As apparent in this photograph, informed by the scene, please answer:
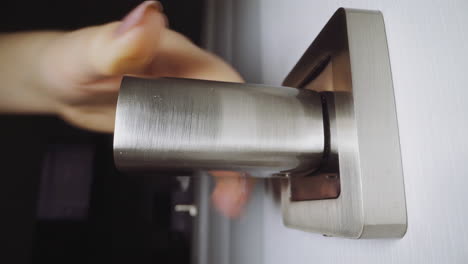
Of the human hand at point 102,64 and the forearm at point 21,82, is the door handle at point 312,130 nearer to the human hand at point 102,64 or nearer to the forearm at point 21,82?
the human hand at point 102,64

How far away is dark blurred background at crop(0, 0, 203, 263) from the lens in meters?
0.48

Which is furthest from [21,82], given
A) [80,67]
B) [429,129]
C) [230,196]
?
[429,129]

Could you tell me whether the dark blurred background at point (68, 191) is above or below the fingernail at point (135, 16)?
below

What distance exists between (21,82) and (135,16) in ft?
0.72

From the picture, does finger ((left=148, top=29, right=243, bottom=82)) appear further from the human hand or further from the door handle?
the door handle

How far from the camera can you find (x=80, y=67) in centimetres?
48

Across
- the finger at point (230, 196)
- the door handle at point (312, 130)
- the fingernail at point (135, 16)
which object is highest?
the fingernail at point (135, 16)

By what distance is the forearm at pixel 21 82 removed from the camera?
500 mm

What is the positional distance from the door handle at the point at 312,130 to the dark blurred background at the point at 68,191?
1.18 ft

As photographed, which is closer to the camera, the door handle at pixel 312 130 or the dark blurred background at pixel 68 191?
the door handle at pixel 312 130

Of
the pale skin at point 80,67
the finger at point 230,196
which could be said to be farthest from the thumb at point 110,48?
the finger at point 230,196

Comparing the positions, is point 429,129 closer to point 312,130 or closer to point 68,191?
point 312,130

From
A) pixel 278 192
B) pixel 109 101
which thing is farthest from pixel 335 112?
pixel 109 101

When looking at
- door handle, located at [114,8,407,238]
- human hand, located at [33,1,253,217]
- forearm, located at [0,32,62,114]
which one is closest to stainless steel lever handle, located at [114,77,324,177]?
door handle, located at [114,8,407,238]
